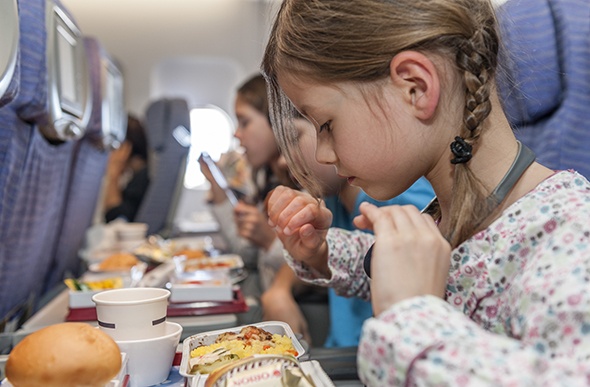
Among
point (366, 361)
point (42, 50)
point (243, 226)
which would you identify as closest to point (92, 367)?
point (366, 361)

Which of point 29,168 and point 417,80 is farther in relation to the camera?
point 29,168

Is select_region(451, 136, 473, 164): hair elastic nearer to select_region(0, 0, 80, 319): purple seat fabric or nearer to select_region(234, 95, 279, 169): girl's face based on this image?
select_region(0, 0, 80, 319): purple seat fabric

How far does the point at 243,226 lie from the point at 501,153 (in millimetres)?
1506

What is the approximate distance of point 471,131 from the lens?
2.79ft

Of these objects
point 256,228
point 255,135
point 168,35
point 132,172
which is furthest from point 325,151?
point 168,35

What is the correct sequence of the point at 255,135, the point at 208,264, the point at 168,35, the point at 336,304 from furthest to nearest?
the point at 168,35 < the point at 255,135 < the point at 208,264 < the point at 336,304

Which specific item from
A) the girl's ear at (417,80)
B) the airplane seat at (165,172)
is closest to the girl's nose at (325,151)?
the girl's ear at (417,80)

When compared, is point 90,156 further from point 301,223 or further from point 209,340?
point 209,340

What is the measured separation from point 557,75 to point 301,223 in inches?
27.1

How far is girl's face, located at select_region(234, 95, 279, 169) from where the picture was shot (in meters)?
2.58

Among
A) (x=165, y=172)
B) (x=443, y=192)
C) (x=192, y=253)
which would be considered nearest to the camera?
(x=443, y=192)

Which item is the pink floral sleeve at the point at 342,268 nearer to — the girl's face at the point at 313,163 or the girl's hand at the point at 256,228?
the girl's face at the point at 313,163

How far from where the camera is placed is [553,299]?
634mm

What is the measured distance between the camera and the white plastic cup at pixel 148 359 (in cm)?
83
